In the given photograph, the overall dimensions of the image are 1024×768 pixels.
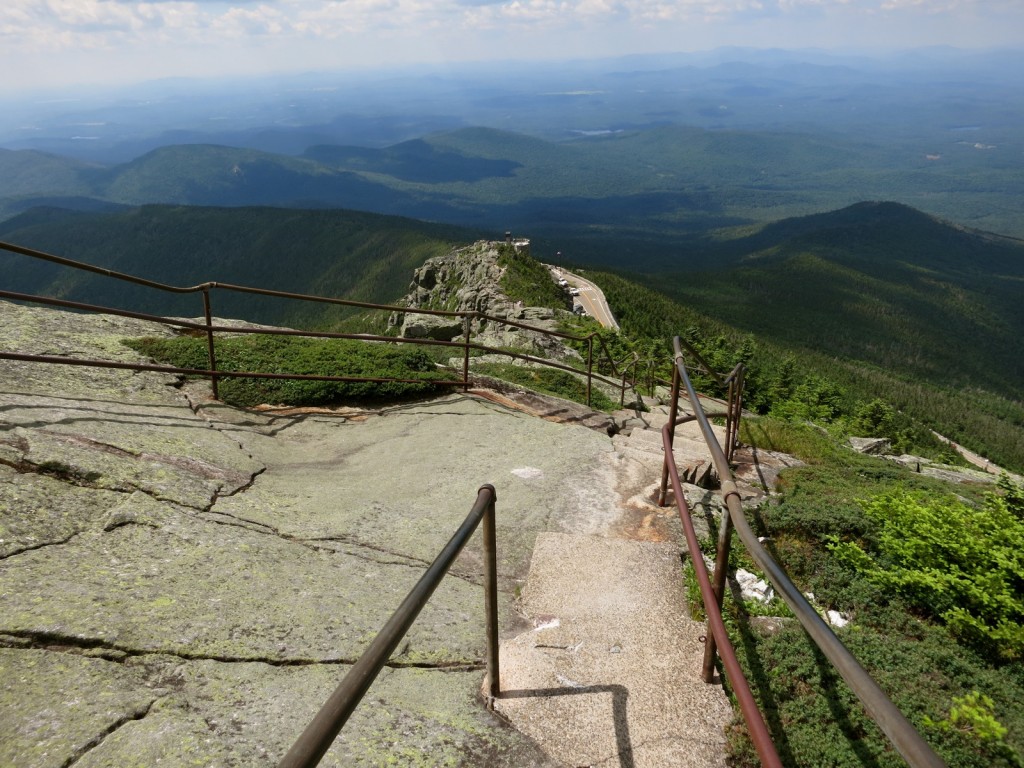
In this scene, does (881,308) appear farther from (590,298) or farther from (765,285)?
(590,298)

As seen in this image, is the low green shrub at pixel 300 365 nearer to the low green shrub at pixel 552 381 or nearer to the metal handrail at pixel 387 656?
the low green shrub at pixel 552 381

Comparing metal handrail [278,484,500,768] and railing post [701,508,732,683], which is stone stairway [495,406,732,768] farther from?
metal handrail [278,484,500,768]

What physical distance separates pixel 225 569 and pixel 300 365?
5.24m

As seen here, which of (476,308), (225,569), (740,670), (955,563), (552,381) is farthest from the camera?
(476,308)

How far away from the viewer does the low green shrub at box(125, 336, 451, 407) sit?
8.39m

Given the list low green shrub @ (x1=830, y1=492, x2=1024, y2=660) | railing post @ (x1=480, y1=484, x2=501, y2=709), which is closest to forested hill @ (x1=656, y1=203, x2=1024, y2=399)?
low green shrub @ (x1=830, y1=492, x2=1024, y2=660)

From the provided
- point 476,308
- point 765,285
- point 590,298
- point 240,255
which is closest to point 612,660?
point 476,308

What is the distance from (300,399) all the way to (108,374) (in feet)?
7.34

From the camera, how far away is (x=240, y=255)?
6865 inches

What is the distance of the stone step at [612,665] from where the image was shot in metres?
3.37

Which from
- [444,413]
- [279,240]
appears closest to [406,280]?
[279,240]

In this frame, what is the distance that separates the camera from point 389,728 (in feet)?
10.3

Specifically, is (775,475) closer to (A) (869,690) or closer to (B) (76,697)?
(A) (869,690)

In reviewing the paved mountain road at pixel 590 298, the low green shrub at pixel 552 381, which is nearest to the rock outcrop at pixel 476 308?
the low green shrub at pixel 552 381
